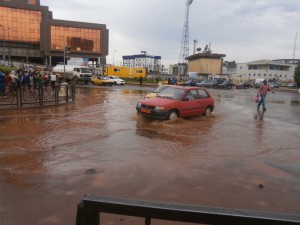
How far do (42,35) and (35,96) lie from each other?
66262 millimetres

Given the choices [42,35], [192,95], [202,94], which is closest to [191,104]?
[192,95]

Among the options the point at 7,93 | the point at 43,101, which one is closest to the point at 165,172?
the point at 43,101

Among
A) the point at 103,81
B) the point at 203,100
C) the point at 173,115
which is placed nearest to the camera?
the point at 173,115

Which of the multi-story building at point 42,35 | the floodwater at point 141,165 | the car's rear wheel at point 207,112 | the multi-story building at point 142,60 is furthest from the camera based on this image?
the multi-story building at point 142,60

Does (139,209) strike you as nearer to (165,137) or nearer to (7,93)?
(165,137)

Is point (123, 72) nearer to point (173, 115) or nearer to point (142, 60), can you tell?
point (173, 115)

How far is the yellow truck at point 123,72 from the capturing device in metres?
57.9

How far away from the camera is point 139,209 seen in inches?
64.9

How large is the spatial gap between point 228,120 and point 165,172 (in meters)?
8.21

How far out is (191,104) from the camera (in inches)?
511

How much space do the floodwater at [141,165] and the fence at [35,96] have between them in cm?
364

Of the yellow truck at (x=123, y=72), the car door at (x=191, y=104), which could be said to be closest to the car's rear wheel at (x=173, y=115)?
the car door at (x=191, y=104)

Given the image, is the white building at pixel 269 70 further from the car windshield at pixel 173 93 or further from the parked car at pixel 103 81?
the car windshield at pixel 173 93

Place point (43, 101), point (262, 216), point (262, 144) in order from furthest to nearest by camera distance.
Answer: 1. point (43, 101)
2. point (262, 144)
3. point (262, 216)
